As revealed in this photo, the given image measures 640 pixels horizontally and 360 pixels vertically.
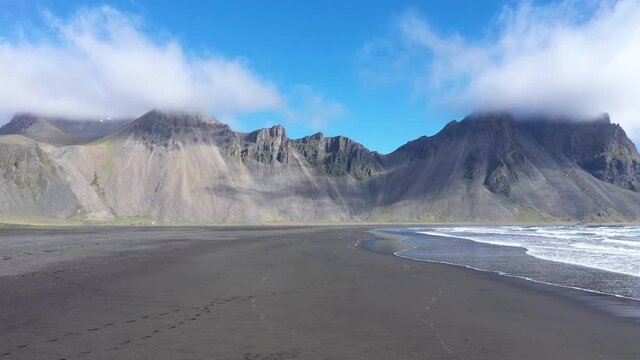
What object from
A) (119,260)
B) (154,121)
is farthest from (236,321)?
(154,121)

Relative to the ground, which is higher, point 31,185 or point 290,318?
point 31,185

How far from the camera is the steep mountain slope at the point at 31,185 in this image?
104 m

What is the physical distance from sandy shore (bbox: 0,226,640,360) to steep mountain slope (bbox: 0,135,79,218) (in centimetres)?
9003

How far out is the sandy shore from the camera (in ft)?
36.5

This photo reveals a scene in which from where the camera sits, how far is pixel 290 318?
48.0ft

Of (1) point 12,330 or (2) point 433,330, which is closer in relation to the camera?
(1) point 12,330

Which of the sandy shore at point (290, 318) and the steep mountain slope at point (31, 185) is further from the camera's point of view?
the steep mountain slope at point (31, 185)

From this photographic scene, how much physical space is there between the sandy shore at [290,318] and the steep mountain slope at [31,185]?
90029 millimetres

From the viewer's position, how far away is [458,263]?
32.7 meters

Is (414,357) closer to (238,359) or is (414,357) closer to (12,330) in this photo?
(238,359)

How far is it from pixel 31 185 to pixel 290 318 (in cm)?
11331

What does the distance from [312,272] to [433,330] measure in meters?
14.3

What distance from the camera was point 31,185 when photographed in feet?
366

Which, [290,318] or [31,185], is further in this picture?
[31,185]
